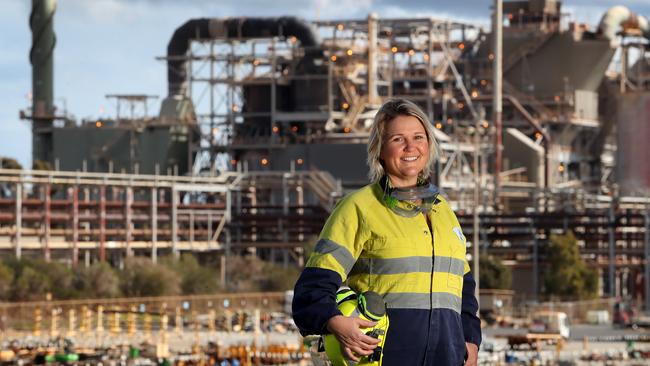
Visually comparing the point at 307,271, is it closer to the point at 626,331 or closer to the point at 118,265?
the point at 626,331

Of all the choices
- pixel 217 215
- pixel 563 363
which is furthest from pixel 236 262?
pixel 563 363

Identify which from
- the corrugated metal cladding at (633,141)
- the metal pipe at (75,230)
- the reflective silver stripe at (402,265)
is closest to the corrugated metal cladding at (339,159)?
the corrugated metal cladding at (633,141)

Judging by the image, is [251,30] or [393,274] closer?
[393,274]

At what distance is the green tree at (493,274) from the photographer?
100 m

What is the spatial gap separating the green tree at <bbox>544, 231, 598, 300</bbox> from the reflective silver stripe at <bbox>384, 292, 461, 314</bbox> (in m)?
93.3

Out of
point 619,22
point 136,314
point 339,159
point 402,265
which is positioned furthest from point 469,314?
point 619,22

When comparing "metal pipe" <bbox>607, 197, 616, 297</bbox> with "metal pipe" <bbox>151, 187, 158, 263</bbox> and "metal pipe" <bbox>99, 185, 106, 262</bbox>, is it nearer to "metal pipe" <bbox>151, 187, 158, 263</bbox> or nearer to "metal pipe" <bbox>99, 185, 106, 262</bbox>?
"metal pipe" <bbox>151, 187, 158, 263</bbox>

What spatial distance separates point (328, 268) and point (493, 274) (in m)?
93.3

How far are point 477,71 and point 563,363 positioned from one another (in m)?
66.2

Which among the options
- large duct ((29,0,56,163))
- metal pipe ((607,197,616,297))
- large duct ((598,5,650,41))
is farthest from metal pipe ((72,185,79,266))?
large duct ((598,5,650,41))

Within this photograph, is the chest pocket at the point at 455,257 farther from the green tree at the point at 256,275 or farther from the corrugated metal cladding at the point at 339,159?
the corrugated metal cladding at the point at 339,159

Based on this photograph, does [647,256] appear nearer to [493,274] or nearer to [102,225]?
[493,274]

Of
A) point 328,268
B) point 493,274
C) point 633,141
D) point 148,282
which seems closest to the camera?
point 328,268

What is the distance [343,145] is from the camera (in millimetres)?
116062
